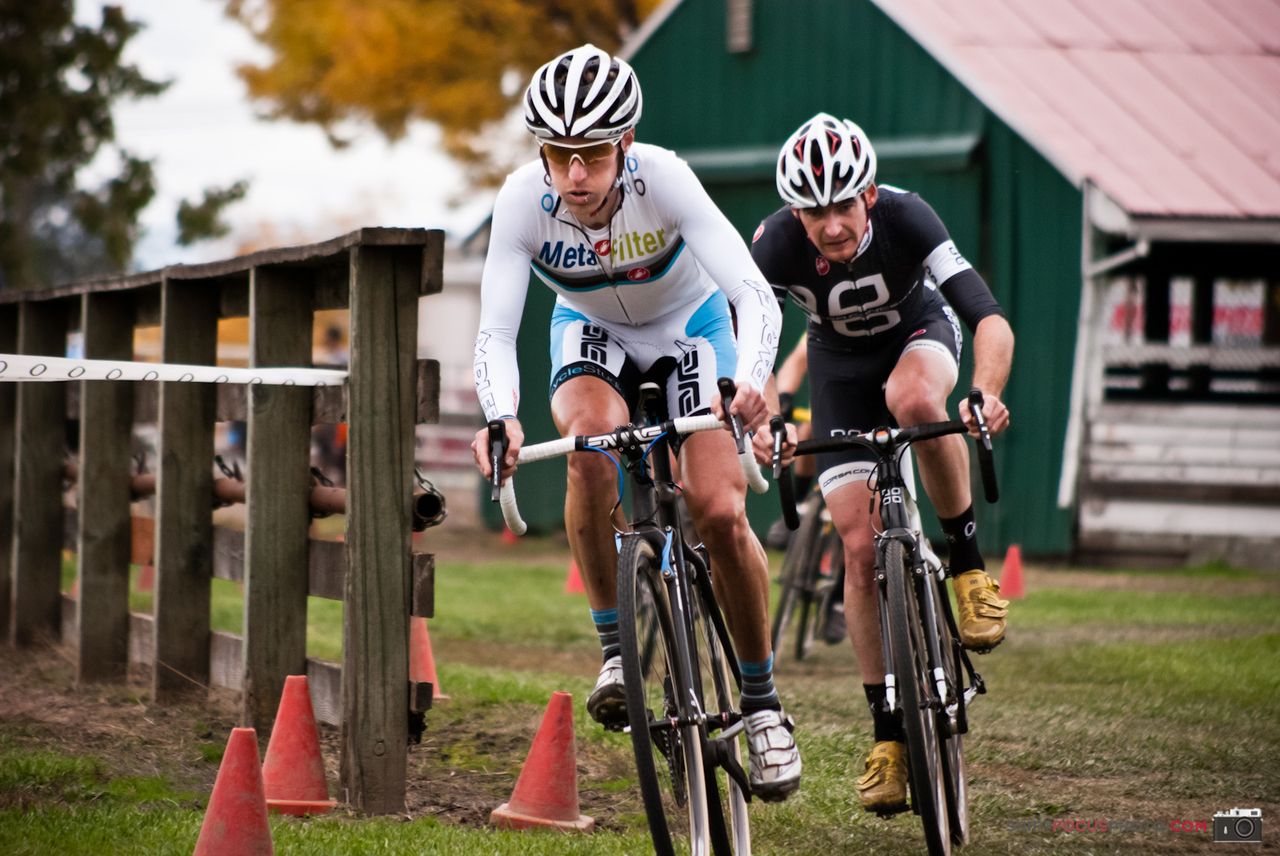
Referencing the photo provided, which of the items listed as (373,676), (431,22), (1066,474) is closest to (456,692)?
(373,676)

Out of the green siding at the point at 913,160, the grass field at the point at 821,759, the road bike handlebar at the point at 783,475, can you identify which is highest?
the green siding at the point at 913,160

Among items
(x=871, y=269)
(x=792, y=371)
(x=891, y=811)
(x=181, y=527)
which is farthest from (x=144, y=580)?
(x=891, y=811)

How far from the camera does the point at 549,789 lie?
5602 millimetres

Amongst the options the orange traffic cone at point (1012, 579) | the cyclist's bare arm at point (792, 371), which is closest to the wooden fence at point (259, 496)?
the cyclist's bare arm at point (792, 371)

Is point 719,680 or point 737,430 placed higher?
point 737,430

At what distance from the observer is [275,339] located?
272 inches

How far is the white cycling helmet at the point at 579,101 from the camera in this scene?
16.3 ft

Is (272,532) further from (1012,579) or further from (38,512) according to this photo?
(1012,579)

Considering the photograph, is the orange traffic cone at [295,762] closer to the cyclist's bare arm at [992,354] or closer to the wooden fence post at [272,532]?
the wooden fence post at [272,532]

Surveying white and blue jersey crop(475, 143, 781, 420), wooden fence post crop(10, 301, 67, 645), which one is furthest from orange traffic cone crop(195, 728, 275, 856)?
wooden fence post crop(10, 301, 67, 645)

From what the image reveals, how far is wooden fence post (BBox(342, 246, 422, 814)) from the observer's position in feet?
19.1

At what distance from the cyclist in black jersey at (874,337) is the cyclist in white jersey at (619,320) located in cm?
49

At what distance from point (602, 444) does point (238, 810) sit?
1508 millimetres

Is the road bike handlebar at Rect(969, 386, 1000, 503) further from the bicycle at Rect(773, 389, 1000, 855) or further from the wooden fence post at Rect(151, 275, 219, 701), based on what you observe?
the wooden fence post at Rect(151, 275, 219, 701)
